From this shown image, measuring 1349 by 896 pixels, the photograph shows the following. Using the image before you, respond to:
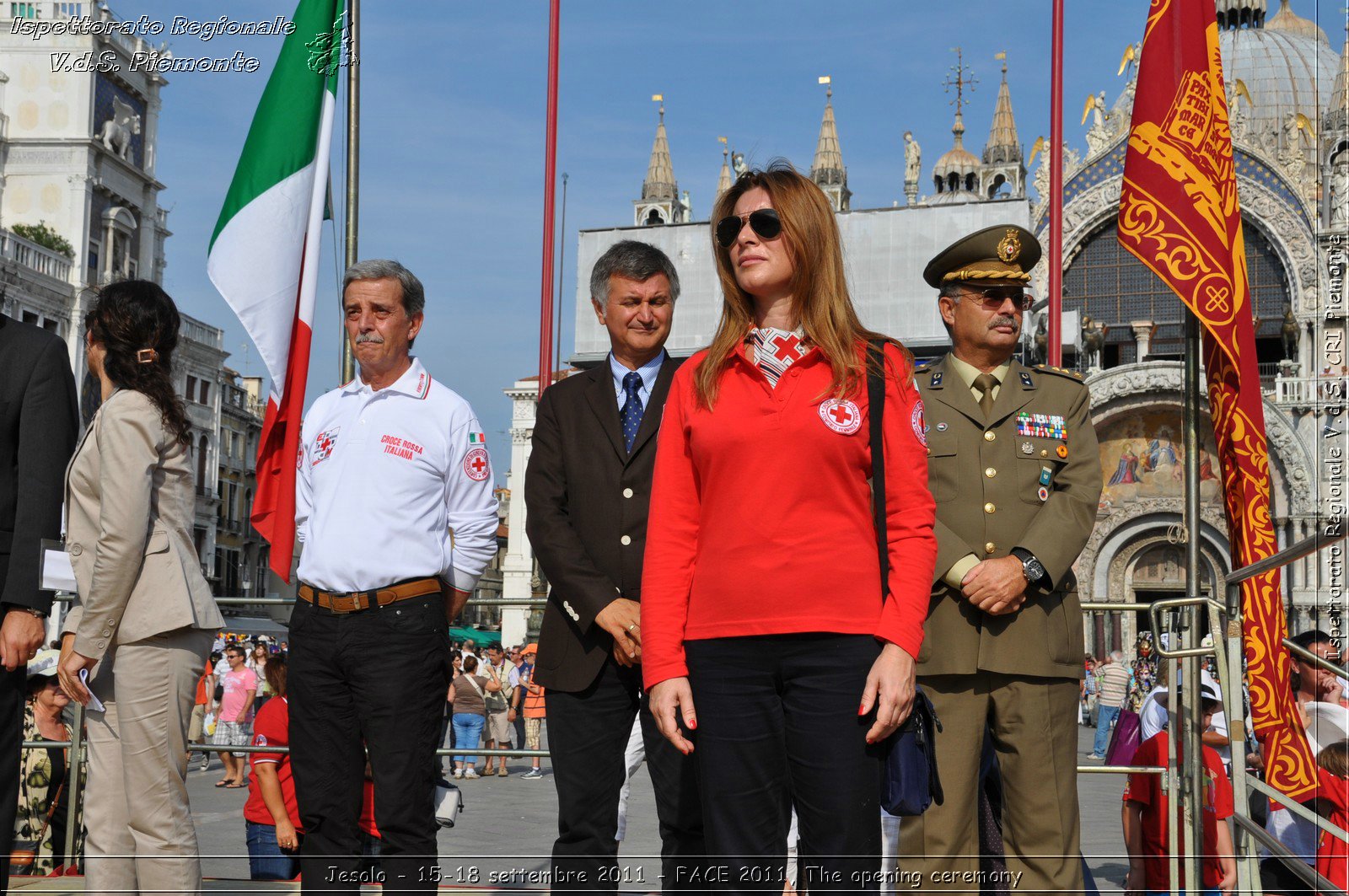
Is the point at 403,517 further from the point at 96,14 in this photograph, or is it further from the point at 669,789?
the point at 96,14

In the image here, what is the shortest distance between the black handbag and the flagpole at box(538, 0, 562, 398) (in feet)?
11.4

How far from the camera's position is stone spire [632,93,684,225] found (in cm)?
4653

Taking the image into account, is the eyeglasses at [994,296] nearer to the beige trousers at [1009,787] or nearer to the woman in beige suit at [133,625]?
the beige trousers at [1009,787]

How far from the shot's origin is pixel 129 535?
148 inches

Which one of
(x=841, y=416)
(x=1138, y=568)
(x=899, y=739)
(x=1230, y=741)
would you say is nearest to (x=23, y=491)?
(x=841, y=416)

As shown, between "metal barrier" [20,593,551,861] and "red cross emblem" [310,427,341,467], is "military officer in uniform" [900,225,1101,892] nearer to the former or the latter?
"metal barrier" [20,593,551,861]

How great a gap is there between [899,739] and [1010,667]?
1138mm

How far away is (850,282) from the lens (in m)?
3.23

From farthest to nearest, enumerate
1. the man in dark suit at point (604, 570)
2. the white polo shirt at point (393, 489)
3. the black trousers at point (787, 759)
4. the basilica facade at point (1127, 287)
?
the basilica facade at point (1127, 287) → the white polo shirt at point (393, 489) → the man in dark suit at point (604, 570) → the black trousers at point (787, 759)

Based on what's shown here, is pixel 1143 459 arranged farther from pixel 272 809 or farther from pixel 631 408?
pixel 631 408

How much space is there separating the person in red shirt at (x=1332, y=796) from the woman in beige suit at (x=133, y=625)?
3554mm

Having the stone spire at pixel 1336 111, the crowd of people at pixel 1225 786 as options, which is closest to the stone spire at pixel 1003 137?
the stone spire at pixel 1336 111

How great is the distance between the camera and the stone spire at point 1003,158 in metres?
43.9

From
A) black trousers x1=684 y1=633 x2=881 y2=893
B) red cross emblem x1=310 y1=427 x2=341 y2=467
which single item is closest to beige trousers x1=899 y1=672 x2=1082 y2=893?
black trousers x1=684 y1=633 x2=881 y2=893
